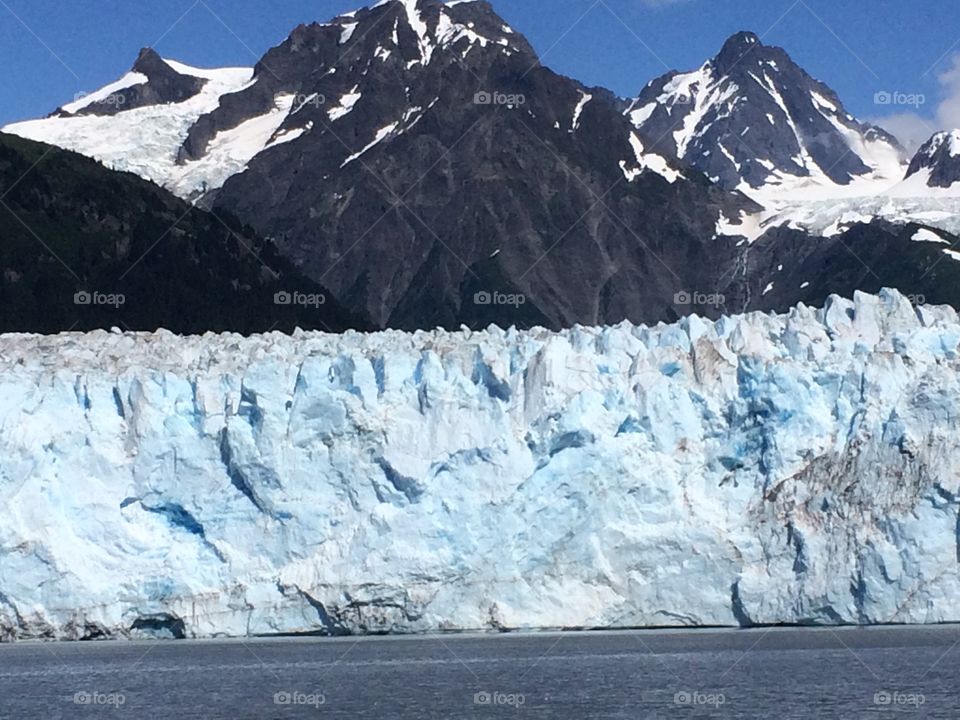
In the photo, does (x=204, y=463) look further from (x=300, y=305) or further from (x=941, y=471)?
(x=300, y=305)

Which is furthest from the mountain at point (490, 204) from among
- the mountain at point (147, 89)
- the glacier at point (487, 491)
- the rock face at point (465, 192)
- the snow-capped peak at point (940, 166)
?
the glacier at point (487, 491)

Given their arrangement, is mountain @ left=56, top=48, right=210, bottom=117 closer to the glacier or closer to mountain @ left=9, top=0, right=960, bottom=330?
mountain @ left=9, top=0, right=960, bottom=330

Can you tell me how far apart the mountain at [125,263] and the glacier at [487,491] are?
4586 cm

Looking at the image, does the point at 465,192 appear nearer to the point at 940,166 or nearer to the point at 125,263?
the point at 125,263

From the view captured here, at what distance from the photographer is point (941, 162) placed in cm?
18138

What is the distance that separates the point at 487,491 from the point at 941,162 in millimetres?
146841

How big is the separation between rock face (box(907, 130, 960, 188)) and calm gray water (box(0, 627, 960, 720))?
136994 mm

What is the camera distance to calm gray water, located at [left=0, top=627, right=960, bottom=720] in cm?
3503

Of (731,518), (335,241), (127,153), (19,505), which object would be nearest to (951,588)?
(731,518)

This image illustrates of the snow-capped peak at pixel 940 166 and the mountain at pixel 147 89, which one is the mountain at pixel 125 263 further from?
the snow-capped peak at pixel 940 166

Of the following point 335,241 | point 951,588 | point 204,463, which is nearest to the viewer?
point 951,588

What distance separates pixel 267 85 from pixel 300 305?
289ft

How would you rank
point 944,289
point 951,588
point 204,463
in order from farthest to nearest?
point 944,289, point 204,463, point 951,588

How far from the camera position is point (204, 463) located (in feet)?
147
